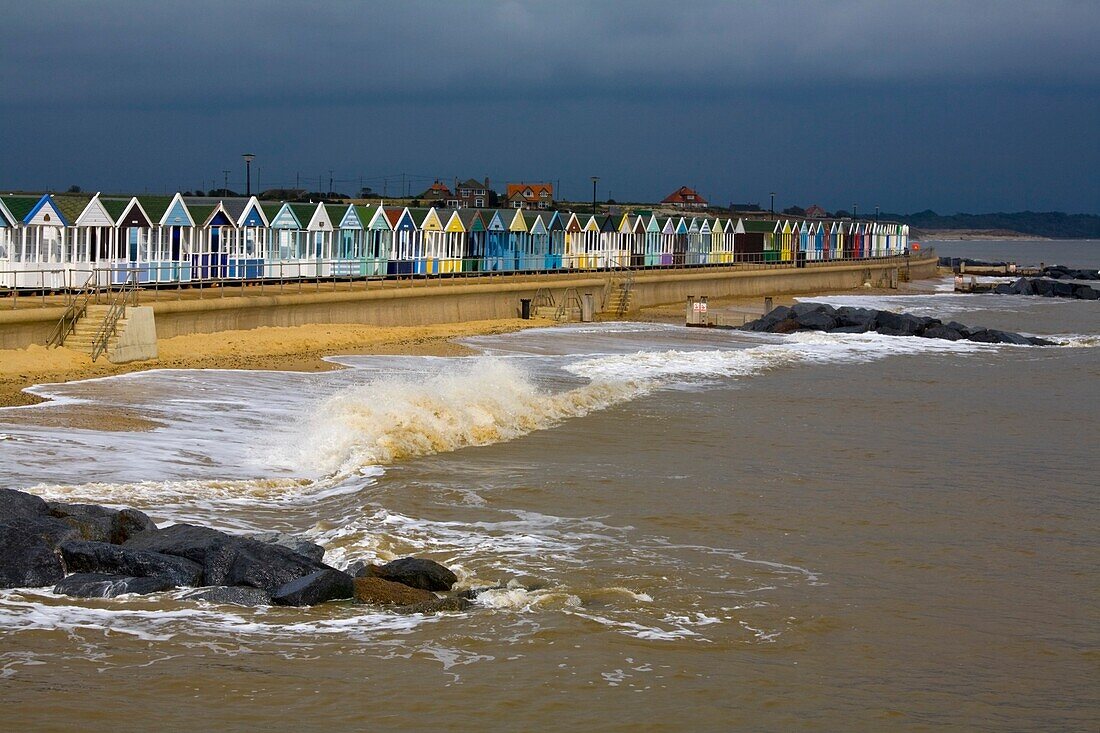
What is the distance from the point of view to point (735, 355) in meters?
36.9

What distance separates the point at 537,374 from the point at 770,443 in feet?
29.3

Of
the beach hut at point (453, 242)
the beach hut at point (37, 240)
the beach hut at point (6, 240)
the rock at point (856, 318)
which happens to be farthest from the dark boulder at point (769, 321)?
the beach hut at point (6, 240)

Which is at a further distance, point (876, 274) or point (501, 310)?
point (876, 274)

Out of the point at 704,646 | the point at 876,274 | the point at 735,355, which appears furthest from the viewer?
the point at 876,274

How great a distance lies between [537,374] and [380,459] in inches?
448

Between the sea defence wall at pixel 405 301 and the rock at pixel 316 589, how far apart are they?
1691 centimetres

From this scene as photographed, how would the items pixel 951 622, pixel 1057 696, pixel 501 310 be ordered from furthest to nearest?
pixel 501 310
pixel 951 622
pixel 1057 696

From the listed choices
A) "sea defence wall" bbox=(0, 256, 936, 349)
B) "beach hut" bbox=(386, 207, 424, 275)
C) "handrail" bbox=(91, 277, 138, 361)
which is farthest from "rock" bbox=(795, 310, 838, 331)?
"handrail" bbox=(91, 277, 138, 361)

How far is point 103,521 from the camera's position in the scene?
11914mm

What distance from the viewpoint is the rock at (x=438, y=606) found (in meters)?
10.8

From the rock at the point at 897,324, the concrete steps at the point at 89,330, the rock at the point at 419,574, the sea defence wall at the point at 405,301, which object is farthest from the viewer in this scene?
the rock at the point at 897,324

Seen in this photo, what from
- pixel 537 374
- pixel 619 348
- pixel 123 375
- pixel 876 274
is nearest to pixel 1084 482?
pixel 537 374

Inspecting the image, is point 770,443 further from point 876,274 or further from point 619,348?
point 876,274

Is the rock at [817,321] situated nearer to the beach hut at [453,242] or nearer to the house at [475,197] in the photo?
the beach hut at [453,242]
